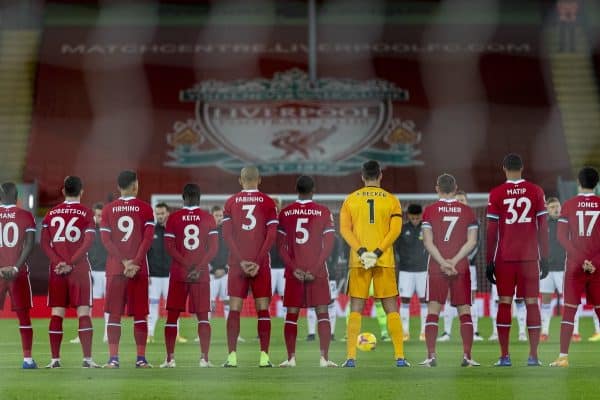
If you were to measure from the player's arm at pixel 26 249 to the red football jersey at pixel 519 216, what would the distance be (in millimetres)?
3304

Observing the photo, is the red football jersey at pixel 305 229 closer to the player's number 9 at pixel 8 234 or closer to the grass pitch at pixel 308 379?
the grass pitch at pixel 308 379

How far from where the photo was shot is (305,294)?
9.23m

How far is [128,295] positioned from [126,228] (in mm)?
476

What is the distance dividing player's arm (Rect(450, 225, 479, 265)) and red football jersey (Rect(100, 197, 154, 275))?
222 centimetres

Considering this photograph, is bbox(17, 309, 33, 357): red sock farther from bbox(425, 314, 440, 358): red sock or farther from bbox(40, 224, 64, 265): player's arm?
bbox(425, 314, 440, 358): red sock

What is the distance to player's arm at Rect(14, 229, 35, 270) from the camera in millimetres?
9086

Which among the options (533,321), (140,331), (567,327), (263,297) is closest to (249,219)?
(263,297)

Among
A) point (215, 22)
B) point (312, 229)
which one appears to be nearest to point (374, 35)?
point (215, 22)

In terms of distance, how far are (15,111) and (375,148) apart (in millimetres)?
6902

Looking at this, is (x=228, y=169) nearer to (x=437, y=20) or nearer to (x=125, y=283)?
(x=437, y=20)

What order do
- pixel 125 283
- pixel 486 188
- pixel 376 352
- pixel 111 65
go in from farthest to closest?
pixel 111 65, pixel 486 188, pixel 376 352, pixel 125 283

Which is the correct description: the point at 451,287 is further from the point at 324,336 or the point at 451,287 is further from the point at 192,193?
the point at 192,193

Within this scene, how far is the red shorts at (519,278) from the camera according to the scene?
898cm

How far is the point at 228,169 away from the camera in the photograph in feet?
76.2
